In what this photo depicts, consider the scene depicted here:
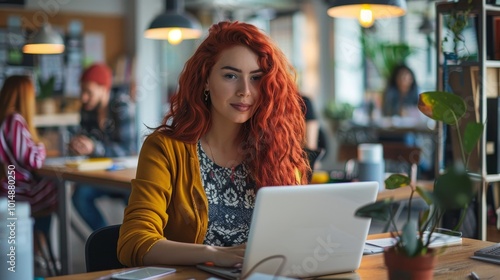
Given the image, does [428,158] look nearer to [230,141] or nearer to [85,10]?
[85,10]

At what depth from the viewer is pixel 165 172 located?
2.16m

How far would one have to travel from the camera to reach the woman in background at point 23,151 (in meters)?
4.19

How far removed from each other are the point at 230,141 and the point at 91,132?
3.30 metres

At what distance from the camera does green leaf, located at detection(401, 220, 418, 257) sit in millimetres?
1479

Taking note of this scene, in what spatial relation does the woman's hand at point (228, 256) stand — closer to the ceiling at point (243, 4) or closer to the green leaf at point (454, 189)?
the green leaf at point (454, 189)

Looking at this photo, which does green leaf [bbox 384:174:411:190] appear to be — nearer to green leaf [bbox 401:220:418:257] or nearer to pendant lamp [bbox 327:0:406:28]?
green leaf [bbox 401:220:418:257]

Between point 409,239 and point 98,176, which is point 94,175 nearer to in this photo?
point 98,176

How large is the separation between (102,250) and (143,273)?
400 mm

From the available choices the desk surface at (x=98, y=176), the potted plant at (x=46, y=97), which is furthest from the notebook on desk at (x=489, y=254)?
the potted plant at (x=46, y=97)

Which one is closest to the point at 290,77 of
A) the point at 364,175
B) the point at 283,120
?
the point at 283,120

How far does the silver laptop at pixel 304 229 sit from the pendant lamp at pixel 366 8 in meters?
1.66

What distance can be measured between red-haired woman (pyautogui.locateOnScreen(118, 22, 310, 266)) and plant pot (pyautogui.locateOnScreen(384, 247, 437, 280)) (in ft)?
2.51

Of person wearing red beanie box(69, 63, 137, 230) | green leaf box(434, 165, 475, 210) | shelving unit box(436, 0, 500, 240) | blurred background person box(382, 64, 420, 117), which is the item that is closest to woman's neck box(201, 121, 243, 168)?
green leaf box(434, 165, 475, 210)

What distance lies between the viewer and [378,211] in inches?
58.7
